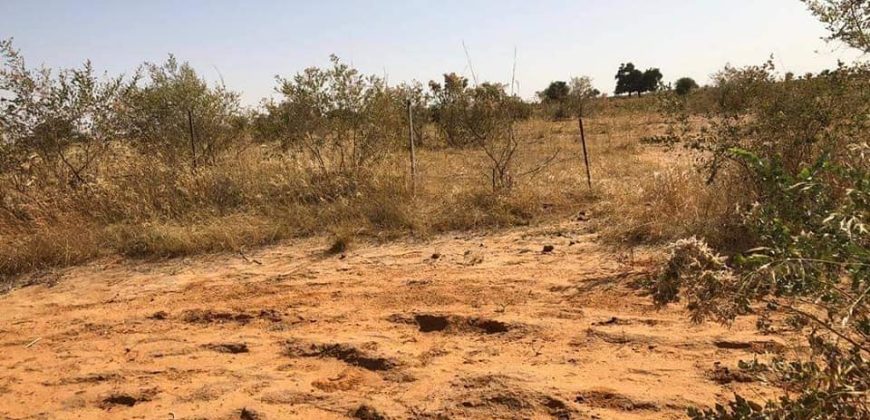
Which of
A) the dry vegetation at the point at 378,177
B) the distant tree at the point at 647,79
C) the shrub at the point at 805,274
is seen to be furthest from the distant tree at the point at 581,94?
the distant tree at the point at 647,79

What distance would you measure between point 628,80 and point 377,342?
A: 1962 inches

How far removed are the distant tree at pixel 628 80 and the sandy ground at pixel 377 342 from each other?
4706cm

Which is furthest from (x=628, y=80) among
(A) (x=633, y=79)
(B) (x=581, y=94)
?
(B) (x=581, y=94)

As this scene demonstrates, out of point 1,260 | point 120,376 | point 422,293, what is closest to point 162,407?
point 120,376

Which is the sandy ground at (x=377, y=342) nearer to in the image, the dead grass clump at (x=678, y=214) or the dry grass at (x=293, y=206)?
the dead grass clump at (x=678, y=214)

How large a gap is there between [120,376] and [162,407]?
0.58 metres

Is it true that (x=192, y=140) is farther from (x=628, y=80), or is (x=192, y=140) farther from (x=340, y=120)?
(x=628, y=80)

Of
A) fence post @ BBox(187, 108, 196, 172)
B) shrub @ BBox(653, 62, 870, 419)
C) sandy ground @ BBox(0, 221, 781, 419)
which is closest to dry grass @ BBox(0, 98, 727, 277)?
fence post @ BBox(187, 108, 196, 172)

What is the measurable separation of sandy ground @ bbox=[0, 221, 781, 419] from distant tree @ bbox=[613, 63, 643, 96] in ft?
154

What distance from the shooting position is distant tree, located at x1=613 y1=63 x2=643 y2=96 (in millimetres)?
49156

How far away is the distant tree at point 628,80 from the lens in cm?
4916

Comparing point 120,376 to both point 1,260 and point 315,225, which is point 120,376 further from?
point 1,260

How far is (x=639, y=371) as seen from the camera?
3.14m

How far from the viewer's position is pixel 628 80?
163ft
